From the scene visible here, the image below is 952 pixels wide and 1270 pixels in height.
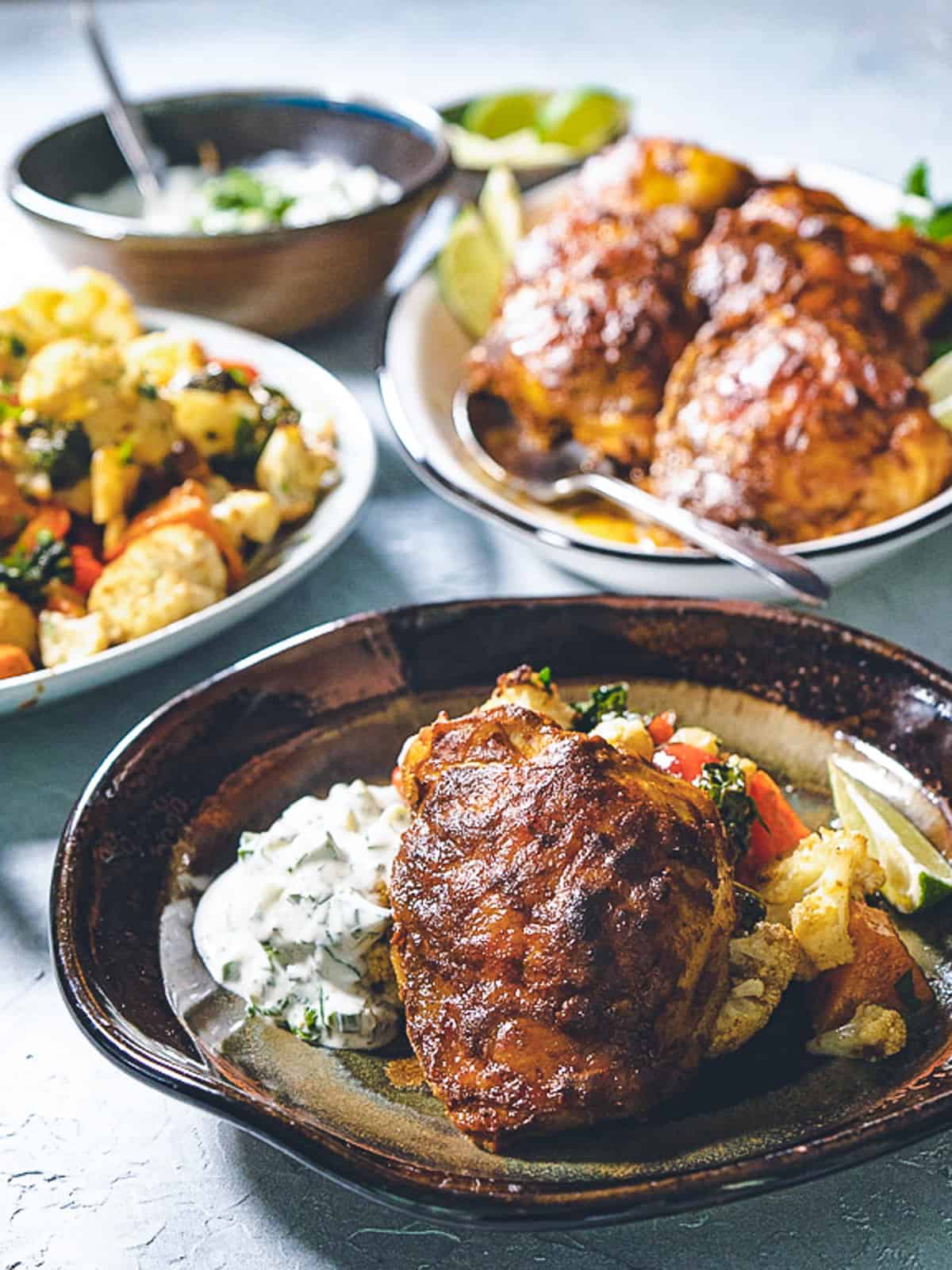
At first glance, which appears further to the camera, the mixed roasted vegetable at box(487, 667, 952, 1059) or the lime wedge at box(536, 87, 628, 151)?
the lime wedge at box(536, 87, 628, 151)

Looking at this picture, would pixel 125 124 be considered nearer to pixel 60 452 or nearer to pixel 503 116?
pixel 503 116

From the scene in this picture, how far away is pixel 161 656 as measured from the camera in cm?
237

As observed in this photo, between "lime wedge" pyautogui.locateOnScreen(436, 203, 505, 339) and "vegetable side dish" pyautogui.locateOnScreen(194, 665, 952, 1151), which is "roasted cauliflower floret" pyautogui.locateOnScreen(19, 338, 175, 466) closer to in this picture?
"lime wedge" pyautogui.locateOnScreen(436, 203, 505, 339)

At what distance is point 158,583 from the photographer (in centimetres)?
246

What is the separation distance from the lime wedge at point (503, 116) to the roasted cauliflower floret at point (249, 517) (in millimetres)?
2284

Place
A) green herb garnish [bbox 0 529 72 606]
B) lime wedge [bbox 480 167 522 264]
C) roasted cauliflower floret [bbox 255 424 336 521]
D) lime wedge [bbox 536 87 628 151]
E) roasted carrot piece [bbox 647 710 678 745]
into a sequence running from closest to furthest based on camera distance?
roasted carrot piece [bbox 647 710 678 745]
green herb garnish [bbox 0 529 72 606]
roasted cauliflower floret [bbox 255 424 336 521]
lime wedge [bbox 480 167 522 264]
lime wedge [bbox 536 87 628 151]

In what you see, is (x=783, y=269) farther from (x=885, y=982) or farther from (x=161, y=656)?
(x=885, y=982)

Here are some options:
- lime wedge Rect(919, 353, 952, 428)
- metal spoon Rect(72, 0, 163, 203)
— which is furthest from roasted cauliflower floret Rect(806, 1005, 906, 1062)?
metal spoon Rect(72, 0, 163, 203)

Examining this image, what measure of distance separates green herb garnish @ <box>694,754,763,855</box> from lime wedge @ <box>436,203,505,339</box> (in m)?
1.92

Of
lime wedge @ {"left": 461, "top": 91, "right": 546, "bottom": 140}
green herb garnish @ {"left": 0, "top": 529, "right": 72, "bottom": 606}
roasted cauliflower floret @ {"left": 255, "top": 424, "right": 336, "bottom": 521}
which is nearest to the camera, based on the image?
green herb garnish @ {"left": 0, "top": 529, "right": 72, "bottom": 606}

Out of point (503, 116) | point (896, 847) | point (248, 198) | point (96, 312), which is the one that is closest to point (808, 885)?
point (896, 847)

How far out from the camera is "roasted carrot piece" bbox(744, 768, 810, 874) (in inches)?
72.4

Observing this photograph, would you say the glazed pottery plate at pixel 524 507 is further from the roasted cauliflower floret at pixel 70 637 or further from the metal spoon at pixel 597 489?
the roasted cauliflower floret at pixel 70 637

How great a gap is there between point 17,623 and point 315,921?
969mm
